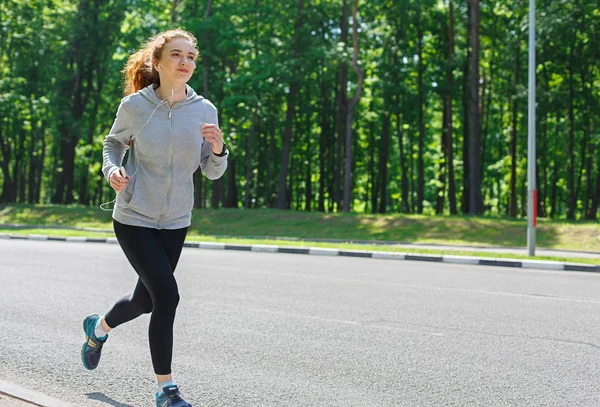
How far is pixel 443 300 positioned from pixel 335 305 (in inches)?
57.5

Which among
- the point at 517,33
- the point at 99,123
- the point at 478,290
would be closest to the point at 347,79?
the point at 517,33

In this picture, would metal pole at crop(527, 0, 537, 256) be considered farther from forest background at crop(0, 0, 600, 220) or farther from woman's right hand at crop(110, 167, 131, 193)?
woman's right hand at crop(110, 167, 131, 193)

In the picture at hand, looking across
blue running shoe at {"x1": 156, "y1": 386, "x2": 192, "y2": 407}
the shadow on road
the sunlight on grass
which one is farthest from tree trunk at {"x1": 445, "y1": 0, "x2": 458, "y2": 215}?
blue running shoe at {"x1": 156, "y1": 386, "x2": 192, "y2": 407}

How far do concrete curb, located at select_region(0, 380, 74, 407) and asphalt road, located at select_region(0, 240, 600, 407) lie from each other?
0.19 metres

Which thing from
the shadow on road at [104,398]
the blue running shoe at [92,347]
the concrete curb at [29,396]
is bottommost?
the shadow on road at [104,398]

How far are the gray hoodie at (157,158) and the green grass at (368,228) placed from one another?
14.7m

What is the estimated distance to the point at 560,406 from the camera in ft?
14.6

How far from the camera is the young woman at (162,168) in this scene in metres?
4.05

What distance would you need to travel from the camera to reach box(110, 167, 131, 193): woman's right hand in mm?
3949

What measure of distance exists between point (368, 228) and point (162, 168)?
24.4m

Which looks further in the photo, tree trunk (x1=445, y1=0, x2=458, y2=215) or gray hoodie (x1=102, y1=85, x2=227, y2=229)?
tree trunk (x1=445, y1=0, x2=458, y2=215)

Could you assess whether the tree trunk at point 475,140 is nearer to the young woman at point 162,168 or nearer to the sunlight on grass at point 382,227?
the sunlight on grass at point 382,227

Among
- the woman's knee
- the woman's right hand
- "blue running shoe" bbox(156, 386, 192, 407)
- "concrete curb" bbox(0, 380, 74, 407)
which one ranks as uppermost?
the woman's right hand

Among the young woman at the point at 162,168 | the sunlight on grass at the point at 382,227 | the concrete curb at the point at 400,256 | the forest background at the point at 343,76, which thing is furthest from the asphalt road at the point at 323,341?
the forest background at the point at 343,76
